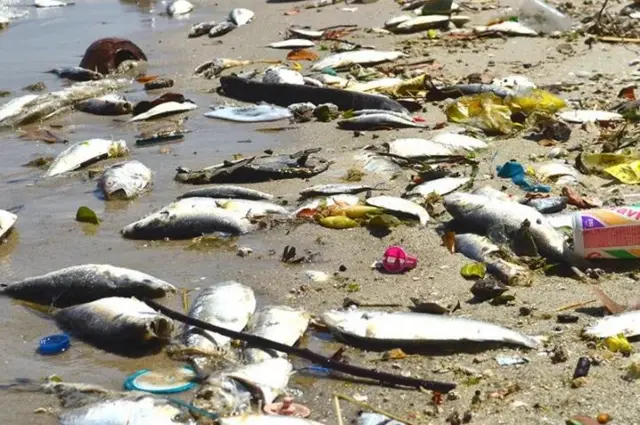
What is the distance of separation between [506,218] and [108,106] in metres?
4.65

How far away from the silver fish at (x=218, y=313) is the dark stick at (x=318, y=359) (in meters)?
0.05

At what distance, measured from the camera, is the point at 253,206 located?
598cm

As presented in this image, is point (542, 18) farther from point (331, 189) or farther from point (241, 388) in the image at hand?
point (241, 388)

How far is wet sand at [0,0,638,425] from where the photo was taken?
380 cm

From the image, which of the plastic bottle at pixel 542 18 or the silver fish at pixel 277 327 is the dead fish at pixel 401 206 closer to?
the silver fish at pixel 277 327

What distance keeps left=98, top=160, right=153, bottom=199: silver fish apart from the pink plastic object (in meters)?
2.03

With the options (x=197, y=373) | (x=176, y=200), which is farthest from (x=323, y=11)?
(x=197, y=373)

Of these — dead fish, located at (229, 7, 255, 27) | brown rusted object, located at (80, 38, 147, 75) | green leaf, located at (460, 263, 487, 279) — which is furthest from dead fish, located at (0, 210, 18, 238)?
dead fish, located at (229, 7, 255, 27)

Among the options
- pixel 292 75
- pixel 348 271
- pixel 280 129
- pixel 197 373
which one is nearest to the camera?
pixel 197 373

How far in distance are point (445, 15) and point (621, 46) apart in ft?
8.34

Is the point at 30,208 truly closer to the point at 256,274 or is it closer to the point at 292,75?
the point at 256,274

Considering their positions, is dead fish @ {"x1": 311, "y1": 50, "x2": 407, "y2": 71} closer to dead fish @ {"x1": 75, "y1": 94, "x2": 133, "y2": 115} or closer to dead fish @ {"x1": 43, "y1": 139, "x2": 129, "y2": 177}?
dead fish @ {"x1": 75, "y1": 94, "x2": 133, "y2": 115}

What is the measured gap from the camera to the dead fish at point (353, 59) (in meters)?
10.3

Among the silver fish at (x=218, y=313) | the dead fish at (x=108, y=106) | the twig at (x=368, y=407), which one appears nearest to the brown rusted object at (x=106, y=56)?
the dead fish at (x=108, y=106)
